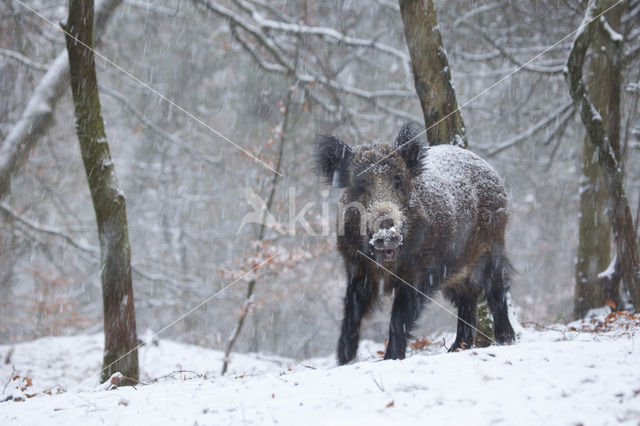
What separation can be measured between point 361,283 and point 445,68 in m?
2.86

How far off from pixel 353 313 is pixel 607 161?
150 inches

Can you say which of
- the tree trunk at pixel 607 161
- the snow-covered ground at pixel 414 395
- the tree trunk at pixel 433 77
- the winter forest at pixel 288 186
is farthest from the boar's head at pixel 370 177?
the tree trunk at pixel 607 161

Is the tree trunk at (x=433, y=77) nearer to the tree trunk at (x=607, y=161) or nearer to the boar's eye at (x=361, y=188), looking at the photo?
the tree trunk at (x=607, y=161)

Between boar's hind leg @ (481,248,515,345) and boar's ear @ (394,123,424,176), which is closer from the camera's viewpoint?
boar's ear @ (394,123,424,176)

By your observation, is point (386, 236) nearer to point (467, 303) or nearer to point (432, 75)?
point (467, 303)

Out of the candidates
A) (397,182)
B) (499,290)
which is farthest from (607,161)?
(397,182)

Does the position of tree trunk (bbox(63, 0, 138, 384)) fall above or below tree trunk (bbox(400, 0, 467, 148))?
below

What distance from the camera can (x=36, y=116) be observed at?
6145 millimetres

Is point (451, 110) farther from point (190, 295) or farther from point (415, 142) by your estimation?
point (190, 295)

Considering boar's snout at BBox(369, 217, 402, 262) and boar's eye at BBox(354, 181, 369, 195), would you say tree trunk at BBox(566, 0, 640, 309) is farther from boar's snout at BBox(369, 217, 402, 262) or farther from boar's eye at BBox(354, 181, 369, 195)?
boar's snout at BBox(369, 217, 402, 262)

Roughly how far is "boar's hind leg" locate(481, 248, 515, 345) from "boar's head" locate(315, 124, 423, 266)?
1532 millimetres

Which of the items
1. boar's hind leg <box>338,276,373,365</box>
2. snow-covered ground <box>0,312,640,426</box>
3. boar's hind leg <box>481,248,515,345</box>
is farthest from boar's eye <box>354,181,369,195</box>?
boar's hind leg <box>481,248,515,345</box>

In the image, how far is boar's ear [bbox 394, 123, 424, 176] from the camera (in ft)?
14.8

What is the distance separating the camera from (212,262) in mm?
18766
